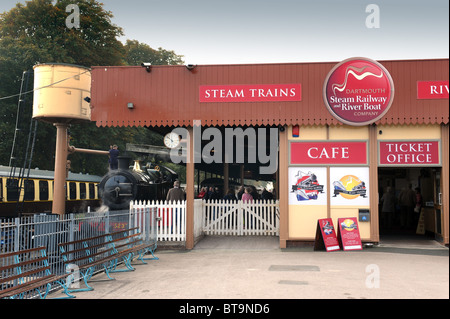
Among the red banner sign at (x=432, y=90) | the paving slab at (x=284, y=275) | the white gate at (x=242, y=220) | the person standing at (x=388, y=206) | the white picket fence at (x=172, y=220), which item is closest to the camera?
the paving slab at (x=284, y=275)

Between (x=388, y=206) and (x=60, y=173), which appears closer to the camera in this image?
(x=388, y=206)

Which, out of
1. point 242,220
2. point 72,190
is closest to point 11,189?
point 72,190

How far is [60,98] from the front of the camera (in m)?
16.8

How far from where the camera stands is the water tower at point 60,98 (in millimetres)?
16812

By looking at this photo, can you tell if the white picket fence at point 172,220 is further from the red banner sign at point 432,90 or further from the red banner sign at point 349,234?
the red banner sign at point 432,90

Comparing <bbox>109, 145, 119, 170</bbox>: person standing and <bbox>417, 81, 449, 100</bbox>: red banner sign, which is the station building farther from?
<bbox>109, 145, 119, 170</bbox>: person standing

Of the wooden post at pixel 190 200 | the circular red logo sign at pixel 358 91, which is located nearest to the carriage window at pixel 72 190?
the wooden post at pixel 190 200

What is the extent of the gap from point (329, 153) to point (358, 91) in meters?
1.88

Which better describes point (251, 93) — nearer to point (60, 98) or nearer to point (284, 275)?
point (284, 275)

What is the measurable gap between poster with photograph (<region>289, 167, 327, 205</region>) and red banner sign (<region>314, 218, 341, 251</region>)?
0.73 meters

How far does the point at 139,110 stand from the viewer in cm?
1349

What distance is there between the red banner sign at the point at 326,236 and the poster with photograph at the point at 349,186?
0.76 metres

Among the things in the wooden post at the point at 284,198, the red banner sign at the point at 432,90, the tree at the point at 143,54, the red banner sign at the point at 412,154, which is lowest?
the wooden post at the point at 284,198

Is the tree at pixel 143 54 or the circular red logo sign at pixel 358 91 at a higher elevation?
the tree at pixel 143 54
